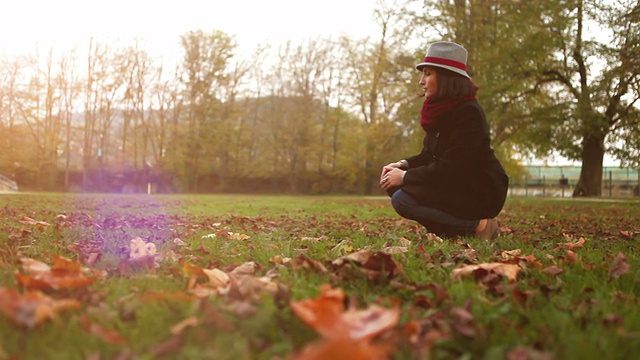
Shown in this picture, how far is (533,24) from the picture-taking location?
17422 mm

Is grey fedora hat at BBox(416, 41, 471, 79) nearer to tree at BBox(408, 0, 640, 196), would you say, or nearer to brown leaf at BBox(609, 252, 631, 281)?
brown leaf at BBox(609, 252, 631, 281)

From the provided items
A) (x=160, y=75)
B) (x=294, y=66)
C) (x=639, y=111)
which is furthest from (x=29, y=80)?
(x=639, y=111)

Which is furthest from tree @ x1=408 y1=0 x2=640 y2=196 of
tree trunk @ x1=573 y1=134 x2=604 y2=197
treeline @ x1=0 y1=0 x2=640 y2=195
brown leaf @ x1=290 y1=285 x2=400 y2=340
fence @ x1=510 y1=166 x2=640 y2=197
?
brown leaf @ x1=290 y1=285 x2=400 y2=340

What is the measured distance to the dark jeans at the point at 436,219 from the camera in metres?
4.47

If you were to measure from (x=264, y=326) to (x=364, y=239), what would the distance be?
3.09m

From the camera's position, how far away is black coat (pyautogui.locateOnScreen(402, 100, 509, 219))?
4137 mm

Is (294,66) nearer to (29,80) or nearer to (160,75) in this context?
(160,75)

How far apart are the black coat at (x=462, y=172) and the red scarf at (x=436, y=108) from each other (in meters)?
0.04

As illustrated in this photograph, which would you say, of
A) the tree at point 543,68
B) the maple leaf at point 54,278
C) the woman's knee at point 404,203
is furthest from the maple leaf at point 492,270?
the tree at point 543,68

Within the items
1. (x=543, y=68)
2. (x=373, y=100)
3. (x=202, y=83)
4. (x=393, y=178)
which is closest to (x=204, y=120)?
(x=202, y=83)

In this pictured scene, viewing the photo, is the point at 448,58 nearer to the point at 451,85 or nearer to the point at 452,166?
the point at 451,85

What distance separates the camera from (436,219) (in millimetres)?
4484

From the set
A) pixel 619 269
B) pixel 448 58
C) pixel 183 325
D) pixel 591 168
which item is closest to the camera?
pixel 183 325

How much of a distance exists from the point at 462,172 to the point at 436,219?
0.49 metres
